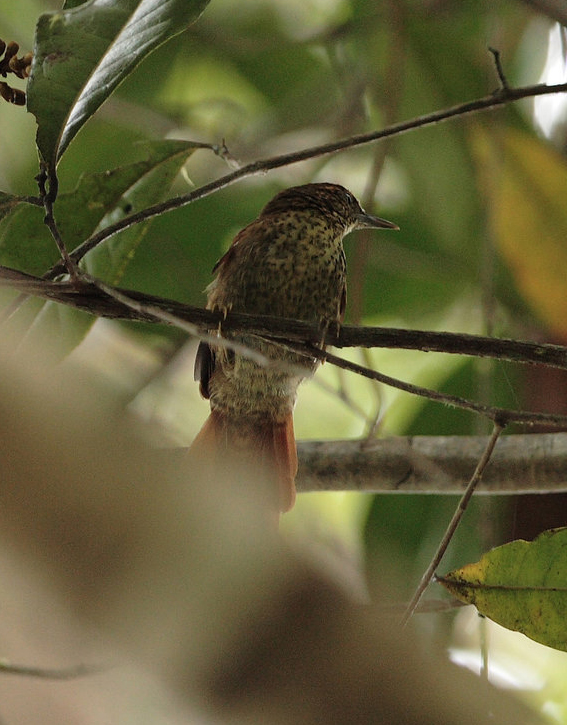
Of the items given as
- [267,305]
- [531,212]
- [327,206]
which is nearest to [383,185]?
[531,212]

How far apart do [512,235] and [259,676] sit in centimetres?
247

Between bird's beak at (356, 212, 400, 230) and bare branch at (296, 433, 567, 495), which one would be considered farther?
bird's beak at (356, 212, 400, 230)

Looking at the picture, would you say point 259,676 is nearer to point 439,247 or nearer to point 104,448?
point 104,448

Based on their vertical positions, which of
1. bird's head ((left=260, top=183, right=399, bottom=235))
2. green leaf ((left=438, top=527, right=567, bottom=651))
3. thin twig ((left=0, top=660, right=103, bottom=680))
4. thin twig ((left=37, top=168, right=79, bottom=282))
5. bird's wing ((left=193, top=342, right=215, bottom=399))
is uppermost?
bird's head ((left=260, top=183, right=399, bottom=235))

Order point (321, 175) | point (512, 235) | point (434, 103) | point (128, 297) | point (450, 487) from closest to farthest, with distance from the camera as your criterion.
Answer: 1. point (128, 297)
2. point (450, 487)
3. point (512, 235)
4. point (434, 103)
5. point (321, 175)

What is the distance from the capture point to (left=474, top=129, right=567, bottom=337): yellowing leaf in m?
2.76

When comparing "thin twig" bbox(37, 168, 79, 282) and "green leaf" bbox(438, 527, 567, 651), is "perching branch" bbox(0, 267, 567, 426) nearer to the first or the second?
"thin twig" bbox(37, 168, 79, 282)

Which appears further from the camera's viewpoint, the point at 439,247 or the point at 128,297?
the point at 439,247

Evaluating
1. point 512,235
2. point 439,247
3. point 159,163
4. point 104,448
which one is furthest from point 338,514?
point 104,448

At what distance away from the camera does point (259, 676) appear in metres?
0.59

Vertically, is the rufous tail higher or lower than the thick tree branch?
higher

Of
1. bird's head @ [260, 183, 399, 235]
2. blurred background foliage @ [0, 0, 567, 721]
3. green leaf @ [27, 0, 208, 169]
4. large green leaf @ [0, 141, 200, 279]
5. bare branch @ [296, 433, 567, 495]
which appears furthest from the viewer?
blurred background foliage @ [0, 0, 567, 721]

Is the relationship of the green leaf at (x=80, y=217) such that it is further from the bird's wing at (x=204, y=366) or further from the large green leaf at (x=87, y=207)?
the bird's wing at (x=204, y=366)

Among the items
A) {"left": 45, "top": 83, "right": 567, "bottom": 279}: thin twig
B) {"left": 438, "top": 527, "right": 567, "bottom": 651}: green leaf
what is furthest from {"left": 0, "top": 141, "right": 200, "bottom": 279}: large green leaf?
{"left": 438, "top": 527, "right": 567, "bottom": 651}: green leaf
